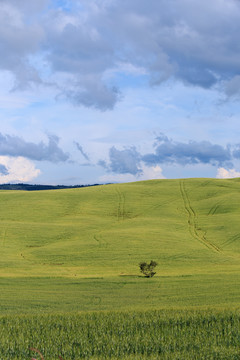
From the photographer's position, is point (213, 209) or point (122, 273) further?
point (213, 209)

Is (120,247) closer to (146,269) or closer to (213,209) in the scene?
(146,269)

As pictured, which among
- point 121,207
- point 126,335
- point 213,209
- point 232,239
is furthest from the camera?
point 121,207

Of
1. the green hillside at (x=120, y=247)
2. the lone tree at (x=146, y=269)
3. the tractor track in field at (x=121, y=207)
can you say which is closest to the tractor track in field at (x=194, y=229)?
the green hillside at (x=120, y=247)

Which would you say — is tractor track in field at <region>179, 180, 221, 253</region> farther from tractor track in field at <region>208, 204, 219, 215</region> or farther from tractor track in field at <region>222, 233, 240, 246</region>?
tractor track in field at <region>208, 204, 219, 215</region>

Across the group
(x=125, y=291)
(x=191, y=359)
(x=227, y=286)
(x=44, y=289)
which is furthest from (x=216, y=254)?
(x=191, y=359)

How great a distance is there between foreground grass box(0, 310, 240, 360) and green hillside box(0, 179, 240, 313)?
16.9 ft

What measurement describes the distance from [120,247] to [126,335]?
86.7 ft

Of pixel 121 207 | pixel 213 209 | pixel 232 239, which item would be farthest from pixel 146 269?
pixel 121 207

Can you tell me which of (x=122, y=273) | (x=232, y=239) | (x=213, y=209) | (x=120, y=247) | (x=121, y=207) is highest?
(x=121, y=207)

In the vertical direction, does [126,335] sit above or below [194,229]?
below

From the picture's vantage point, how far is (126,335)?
12594 millimetres

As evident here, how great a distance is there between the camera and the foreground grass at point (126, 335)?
36.9 feet

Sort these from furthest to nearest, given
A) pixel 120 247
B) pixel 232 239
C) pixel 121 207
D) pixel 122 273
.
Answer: pixel 121 207, pixel 232 239, pixel 120 247, pixel 122 273

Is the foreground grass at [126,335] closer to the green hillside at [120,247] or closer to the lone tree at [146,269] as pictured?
the green hillside at [120,247]
